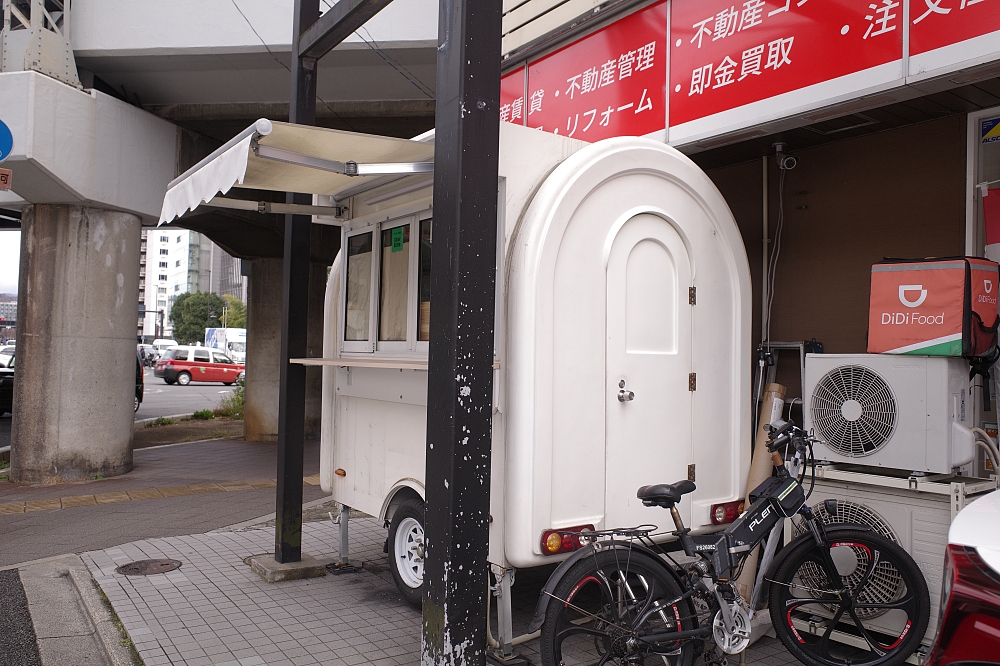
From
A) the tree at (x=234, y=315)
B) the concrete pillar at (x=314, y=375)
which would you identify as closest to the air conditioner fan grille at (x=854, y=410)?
the concrete pillar at (x=314, y=375)

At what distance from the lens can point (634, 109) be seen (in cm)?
676

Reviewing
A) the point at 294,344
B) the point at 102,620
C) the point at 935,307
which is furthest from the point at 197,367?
the point at 935,307

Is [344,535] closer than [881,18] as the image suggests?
No

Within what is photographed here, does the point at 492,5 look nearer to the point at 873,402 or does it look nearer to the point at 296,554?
the point at 873,402

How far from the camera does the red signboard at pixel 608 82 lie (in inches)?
260

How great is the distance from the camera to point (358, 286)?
5969 mm

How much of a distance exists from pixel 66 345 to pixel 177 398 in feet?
64.0

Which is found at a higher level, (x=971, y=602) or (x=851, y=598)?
(x=971, y=602)

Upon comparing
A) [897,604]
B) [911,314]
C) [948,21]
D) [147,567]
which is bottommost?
[147,567]

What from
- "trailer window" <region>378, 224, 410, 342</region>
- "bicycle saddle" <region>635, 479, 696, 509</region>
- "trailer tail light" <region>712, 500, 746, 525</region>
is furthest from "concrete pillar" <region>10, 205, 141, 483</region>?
"bicycle saddle" <region>635, 479, 696, 509</region>

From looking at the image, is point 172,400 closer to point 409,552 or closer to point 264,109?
point 264,109

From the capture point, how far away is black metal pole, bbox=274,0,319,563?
19.8 ft

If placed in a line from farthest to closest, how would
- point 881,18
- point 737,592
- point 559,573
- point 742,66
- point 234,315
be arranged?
point 234,315, point 742,66, point 881,18, point 737,592, point 559,573

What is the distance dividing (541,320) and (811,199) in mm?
3176
